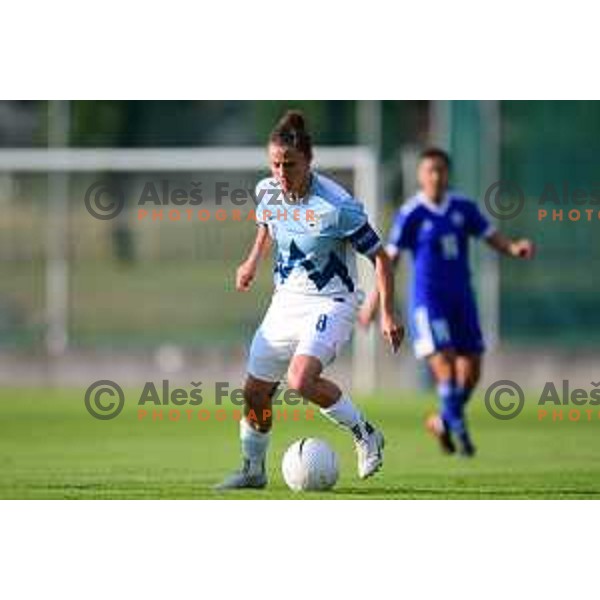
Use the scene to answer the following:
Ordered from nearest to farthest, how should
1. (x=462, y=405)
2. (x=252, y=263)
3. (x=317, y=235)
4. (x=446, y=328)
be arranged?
(x=317, y=235) < (x=252, y=263) < (x=462, y=405) < (x=446, y=328)

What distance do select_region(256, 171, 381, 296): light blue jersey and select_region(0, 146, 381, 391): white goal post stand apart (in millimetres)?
12720

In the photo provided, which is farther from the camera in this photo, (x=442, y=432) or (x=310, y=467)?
(x=442, y=432)

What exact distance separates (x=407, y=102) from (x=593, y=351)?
4.06 m

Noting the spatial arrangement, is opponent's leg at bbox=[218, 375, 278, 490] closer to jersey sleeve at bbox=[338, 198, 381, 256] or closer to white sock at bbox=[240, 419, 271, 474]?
white sock at bbox=[240, 419, 271, 474]

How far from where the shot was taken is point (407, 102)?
952 inches

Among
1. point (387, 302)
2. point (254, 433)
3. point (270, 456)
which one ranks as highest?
point (387, 302)

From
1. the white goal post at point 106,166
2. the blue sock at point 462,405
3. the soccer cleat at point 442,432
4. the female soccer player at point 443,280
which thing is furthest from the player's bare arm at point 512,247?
the white goal post at point 106,166

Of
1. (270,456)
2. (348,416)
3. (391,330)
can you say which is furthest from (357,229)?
(270,456)

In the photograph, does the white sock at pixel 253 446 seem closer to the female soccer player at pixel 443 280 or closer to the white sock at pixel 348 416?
the white sock at pixel 348 416

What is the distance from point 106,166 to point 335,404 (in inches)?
563

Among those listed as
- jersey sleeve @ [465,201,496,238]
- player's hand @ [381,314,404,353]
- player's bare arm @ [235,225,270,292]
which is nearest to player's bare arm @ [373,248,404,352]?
player's hand @ [381,314,404,353]

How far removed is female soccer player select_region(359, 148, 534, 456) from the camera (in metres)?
14.6

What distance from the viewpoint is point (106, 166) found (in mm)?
24469

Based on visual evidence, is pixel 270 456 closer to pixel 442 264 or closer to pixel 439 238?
pixel 442 264
